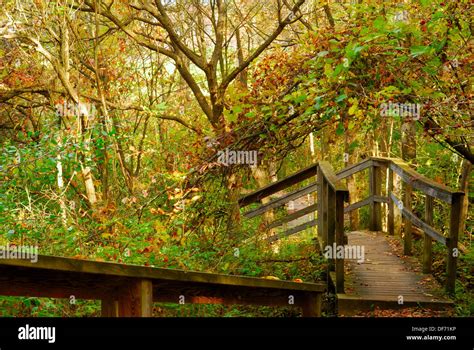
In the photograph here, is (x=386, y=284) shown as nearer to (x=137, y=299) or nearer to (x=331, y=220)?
(x=331, y=220)

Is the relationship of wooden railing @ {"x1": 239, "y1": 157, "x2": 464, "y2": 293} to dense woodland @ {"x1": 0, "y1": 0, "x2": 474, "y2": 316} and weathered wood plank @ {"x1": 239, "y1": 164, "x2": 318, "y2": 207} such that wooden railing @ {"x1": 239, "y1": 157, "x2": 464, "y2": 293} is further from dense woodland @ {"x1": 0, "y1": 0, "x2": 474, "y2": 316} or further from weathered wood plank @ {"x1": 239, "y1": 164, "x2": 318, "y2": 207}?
dense woodland @ {"x1": 0, "y1": 0, "x2": 474, "y2": 316}

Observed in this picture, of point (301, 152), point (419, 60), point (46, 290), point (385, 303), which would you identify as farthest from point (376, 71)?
point (301, 152)

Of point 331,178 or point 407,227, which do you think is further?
point 407,227

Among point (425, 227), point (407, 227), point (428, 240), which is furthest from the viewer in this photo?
point (407, 227)

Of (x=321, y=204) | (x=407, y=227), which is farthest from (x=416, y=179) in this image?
(x=321, y=204)

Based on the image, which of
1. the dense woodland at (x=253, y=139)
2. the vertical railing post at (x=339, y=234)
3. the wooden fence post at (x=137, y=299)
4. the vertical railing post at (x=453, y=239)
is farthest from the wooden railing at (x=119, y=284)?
the vertical railing post at (x=453, y=239)

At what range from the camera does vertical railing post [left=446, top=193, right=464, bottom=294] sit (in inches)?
270

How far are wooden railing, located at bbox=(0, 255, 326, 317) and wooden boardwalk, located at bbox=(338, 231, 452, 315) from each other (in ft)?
8.48

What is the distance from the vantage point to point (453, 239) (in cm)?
700

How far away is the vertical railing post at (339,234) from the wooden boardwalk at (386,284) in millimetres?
140

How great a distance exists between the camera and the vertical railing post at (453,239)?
6.87 meters

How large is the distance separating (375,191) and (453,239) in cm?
381

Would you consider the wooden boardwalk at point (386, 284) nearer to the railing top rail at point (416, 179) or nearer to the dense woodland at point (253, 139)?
the dense woodland at point (253, 139)

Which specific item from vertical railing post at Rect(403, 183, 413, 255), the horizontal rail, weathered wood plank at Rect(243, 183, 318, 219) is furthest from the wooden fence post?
weathered wood plank at Rect(243, 183, 318, 219)
